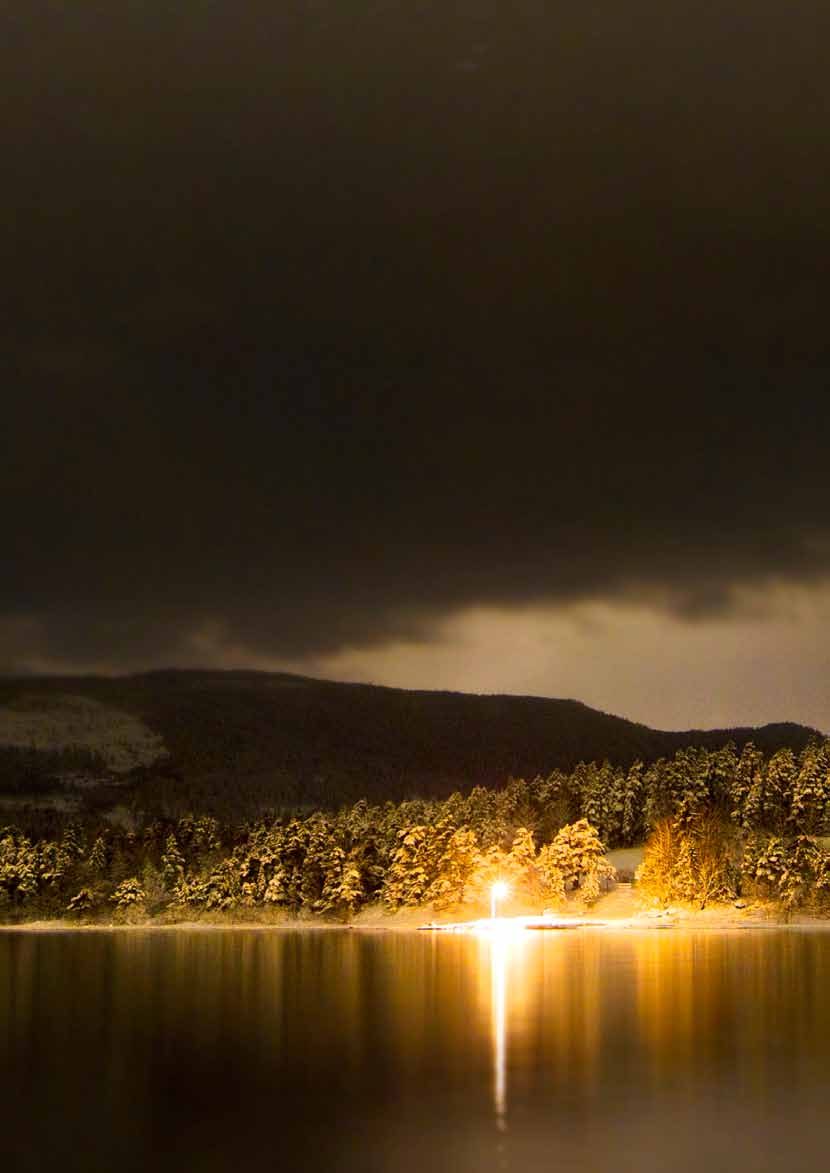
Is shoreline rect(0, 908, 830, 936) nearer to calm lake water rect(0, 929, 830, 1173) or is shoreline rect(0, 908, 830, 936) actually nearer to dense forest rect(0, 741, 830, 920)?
dense forest rect(0, 741, 830, 920)

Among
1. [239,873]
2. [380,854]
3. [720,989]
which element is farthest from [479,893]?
[720,989]

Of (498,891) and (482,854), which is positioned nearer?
(498,891)

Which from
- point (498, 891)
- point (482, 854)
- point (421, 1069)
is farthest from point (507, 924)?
point (421, 1069)

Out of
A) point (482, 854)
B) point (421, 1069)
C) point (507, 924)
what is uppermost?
point (482, 854)

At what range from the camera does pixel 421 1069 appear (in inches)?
1521

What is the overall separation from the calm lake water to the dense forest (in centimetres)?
7207

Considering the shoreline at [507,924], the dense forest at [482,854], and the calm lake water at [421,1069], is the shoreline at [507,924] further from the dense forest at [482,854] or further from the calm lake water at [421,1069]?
the calm lake water at [421,1069]

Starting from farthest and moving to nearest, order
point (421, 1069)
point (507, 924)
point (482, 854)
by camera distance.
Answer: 1. point (482, 854)
2. point (507, 924)
3. point (421, 1069)

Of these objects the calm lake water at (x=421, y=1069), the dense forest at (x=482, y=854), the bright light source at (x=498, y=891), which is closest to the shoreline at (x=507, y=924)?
the dense forest at (x=482, y=854)

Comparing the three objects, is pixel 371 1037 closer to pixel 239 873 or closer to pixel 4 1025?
pixel 4 1025

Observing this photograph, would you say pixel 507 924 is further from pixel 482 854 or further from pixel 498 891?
pixel 482 854

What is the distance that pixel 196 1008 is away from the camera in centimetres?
5619

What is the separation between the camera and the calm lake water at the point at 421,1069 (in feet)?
92.5

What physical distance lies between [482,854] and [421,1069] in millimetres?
124883
